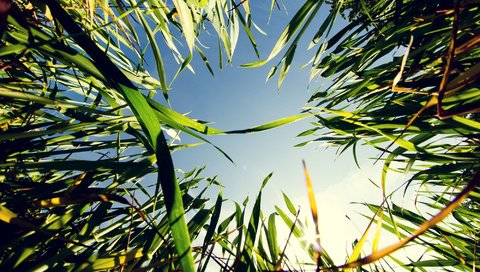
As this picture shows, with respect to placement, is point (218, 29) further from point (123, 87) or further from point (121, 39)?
point (123, 87)

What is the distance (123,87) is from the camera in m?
0.30

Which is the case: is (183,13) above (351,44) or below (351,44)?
below

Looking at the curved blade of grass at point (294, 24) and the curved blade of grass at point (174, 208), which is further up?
the curved blade of grass at point (294, 24)

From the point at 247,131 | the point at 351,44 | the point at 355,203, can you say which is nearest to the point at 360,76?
the point at 351,44

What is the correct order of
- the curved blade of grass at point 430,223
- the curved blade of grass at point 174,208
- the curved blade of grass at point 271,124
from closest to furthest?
the curved blade of grass at point 430,223
the curved blade of grass at point 174,208
the curved blade of grass at point 271,124

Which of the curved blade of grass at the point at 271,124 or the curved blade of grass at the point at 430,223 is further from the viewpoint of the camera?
the curved blade of grass at the point at 271,124

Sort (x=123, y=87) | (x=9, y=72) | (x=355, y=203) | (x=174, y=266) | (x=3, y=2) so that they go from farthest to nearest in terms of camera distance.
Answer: (x=355, y=203) → (x=9, y=72) → (x=174, y=266) → (x=123, y=87) → (x=3, y=2)

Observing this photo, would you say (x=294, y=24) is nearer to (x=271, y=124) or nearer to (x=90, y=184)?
(x=271, y=124)

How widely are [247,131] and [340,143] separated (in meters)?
0.53

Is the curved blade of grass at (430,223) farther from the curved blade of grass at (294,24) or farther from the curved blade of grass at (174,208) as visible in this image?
Answer: the curved blade of grass at (294,24)

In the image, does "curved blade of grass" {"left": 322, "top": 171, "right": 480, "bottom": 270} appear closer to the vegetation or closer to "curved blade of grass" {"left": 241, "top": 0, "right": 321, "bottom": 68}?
the vegetation

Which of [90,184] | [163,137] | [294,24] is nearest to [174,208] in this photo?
[163,137]

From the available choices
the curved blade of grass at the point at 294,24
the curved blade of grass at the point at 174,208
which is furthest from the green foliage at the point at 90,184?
the curved blade of grass at the point at 294,24

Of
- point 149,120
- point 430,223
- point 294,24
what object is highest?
point 294,24
